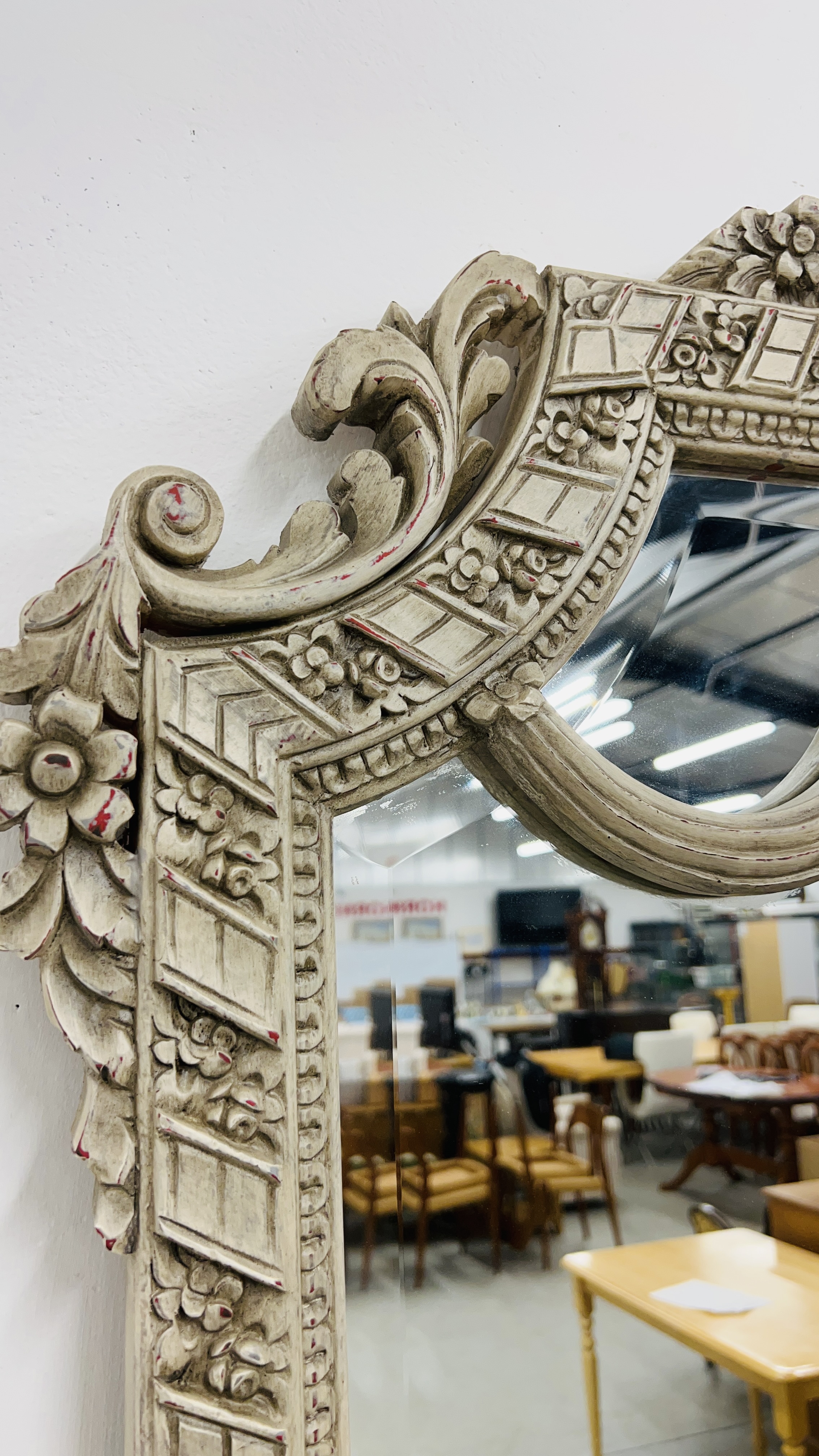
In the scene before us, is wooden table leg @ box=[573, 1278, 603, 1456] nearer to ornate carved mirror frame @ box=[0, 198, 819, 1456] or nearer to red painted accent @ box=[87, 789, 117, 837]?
ornate carved mirror frame @ box=[0, 198, 819, 1456]

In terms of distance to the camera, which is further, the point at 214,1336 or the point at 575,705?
the point at 575,705

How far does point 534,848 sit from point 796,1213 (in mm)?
342

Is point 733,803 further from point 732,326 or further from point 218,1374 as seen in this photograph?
point 218,1374

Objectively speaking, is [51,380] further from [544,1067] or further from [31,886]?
[544,1067]

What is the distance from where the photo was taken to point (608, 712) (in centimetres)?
69

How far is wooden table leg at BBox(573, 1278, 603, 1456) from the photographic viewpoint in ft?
1.95

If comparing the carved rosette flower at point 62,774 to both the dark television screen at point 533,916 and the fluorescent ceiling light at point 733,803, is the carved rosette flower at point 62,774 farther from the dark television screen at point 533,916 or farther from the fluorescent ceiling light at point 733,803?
the fluorescent ceiling light at point 733,803

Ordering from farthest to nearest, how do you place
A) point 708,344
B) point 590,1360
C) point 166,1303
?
point 708,344
point 590,1360
point 166,1303

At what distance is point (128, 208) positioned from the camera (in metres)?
0.64

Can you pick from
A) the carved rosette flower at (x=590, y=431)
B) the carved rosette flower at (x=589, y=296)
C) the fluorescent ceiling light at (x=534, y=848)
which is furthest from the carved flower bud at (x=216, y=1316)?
the carved rosette flower at (x=589, y=296)

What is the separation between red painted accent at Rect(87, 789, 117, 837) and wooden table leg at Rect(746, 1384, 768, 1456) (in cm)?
56

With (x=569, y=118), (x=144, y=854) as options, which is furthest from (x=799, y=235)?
(x=144, y=854)

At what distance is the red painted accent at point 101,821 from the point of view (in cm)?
51

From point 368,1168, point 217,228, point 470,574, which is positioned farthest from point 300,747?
point 217,228
